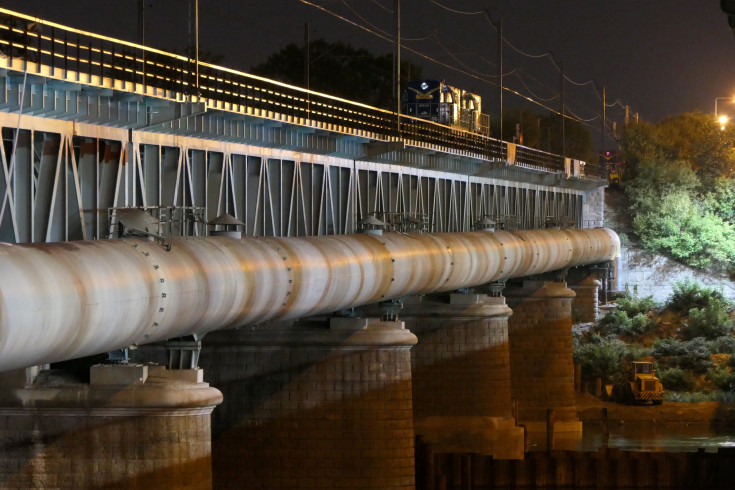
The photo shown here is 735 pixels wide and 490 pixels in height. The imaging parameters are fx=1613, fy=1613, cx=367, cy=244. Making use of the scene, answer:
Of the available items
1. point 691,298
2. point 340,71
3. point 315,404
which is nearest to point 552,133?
point 340,71

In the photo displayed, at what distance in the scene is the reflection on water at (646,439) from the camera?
6172 centimetres

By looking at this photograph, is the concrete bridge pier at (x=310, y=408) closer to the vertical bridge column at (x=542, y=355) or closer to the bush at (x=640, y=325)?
the vertical bridge column at (x=542, y=355)

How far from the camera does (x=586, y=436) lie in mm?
66500

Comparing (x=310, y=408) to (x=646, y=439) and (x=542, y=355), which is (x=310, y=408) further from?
(x=542, y=355)

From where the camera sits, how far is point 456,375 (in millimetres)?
53031

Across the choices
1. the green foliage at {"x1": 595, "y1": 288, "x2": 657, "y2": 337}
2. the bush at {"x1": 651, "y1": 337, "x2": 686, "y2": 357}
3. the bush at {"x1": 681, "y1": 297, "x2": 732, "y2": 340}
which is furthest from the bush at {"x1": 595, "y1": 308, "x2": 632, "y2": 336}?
the bush at {"x1": 651, "y1": 337, "x2": 686, "y2": 357}

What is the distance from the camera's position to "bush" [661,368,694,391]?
243ft

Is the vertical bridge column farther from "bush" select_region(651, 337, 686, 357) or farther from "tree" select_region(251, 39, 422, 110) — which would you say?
"tree" select_region(251, 39, 422, 110)

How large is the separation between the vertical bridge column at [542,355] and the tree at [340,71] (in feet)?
→ 174

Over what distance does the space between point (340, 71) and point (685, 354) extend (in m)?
51.7

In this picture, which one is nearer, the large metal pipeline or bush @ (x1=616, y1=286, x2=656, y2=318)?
the large metal pipeline

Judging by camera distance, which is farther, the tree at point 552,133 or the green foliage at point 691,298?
the tree at point 552,133

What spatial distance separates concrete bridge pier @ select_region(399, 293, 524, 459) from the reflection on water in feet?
27.5

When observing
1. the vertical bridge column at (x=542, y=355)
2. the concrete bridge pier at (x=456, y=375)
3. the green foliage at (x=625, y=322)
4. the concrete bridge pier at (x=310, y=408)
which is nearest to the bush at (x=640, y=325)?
the green foliage at (x=625, y=322)
